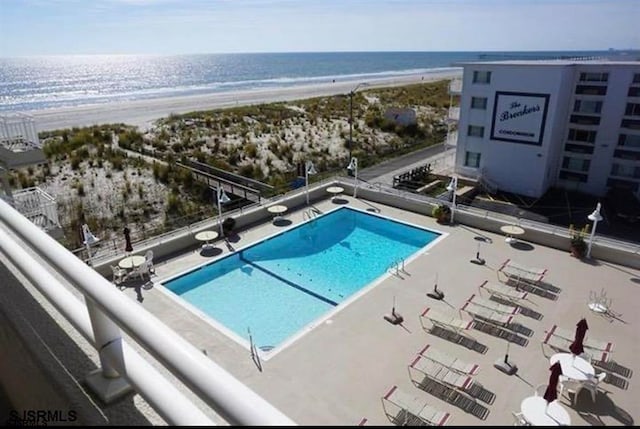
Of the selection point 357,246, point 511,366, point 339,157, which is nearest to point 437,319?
point 511,366

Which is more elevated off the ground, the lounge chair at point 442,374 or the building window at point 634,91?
the building window at point 634,91

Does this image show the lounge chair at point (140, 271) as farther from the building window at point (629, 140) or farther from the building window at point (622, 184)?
the building window at point (629, 140)

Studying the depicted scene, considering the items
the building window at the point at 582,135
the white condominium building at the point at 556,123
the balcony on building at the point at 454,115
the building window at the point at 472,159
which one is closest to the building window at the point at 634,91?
the white condominium building at the point at 556,123

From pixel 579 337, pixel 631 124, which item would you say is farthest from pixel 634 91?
pixel 579 337

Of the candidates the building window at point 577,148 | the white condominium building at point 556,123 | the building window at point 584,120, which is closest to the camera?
the white condominium building at point 556,123

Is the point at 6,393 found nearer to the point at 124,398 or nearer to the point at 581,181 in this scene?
the point at 124,398

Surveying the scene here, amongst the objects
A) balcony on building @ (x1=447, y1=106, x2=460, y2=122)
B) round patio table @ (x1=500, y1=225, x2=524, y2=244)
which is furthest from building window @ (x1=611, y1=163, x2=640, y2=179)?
round patio table @ (x1=500, y1=225, x2=524, y2=244)

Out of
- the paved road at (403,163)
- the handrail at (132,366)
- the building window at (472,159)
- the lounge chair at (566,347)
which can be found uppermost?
the handrail at (132,366)
